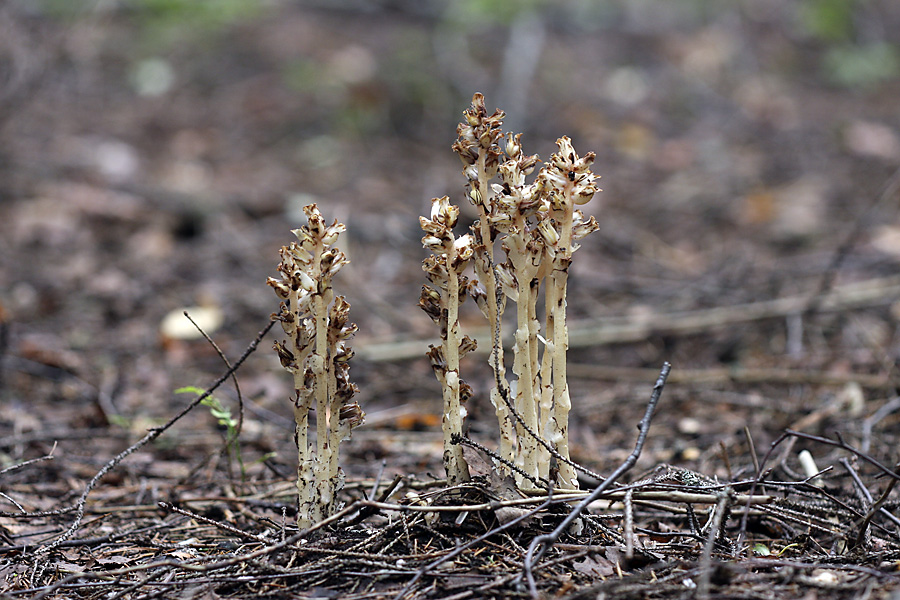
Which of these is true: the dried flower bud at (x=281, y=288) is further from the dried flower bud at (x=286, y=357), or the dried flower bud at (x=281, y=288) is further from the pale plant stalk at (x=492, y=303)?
the pale plant stalk at (x=492, y=303)

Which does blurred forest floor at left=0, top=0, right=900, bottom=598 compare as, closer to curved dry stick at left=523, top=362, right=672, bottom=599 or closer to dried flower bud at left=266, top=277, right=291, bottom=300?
curved dry stick at left=523, top=362, right=672, bottom=599

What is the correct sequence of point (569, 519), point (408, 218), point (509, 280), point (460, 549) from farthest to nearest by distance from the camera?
point (408, 218) → point (509, 280) → point (460, 549) → point (569, 519)

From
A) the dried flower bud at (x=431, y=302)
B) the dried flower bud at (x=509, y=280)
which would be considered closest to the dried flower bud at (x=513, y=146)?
the dried flower bud at (x=509, y=280)

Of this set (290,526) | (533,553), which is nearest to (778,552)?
(533,553)

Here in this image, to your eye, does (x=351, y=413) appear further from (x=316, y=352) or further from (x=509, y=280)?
(x=509, y=280)

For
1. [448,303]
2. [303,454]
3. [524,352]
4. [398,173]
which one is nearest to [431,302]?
[448,303]

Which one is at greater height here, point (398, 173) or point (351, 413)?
point (398, 173)

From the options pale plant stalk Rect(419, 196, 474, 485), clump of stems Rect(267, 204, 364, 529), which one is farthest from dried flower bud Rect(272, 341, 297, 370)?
pale plant stalk Rect(419, 196, 474, 485)
